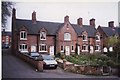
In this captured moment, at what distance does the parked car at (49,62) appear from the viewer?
156 inches

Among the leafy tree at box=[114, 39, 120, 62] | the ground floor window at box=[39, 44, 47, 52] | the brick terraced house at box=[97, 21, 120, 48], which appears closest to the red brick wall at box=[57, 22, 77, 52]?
the ground floor window at box=[39, 44, 47, 52]

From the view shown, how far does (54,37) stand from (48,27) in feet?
0.65

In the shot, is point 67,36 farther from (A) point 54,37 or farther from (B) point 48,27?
(B) point 48,27

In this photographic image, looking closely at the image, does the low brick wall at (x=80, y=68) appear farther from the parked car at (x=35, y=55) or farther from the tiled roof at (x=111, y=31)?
the tiled roof at (x=111, y=31)

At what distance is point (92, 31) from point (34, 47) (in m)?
1.02

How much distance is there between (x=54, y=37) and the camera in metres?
4.06

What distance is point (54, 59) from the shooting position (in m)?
4.03

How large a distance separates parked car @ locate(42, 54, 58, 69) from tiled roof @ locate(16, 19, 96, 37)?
0.40 m

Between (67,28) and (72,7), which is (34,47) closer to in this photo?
(67,28)

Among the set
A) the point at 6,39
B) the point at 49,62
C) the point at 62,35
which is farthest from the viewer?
the point at 62,35

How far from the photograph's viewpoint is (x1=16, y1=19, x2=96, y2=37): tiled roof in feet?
13.2

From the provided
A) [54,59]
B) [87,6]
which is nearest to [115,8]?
Result: [87,6]

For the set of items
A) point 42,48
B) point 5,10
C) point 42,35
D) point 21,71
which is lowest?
point 21,71

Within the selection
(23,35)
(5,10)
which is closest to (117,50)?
(23,35)
